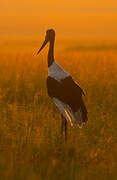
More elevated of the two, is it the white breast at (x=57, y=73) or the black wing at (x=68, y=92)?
the white breast at (x=57, y=73)

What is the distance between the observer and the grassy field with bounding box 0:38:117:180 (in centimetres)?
477

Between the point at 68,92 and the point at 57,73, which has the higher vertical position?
the point at 57,73

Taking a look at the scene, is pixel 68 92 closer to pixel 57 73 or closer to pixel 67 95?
pixel 67 95

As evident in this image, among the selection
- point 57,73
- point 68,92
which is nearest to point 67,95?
point 68,92

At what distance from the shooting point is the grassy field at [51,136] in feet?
15.7

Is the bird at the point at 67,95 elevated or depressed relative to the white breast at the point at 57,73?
depressed

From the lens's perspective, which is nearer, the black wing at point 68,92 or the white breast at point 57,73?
the black wing at point 68,92

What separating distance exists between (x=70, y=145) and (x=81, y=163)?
58 centimetres

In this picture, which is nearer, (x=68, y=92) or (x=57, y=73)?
(x=68, y=92)

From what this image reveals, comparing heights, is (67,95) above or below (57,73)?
below

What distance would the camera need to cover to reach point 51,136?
605 centimetres

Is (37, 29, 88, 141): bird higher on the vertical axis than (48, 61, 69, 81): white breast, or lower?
lower

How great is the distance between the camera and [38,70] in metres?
11.6

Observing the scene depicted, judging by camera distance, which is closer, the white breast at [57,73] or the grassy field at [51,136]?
the grassy field at [51,136]
